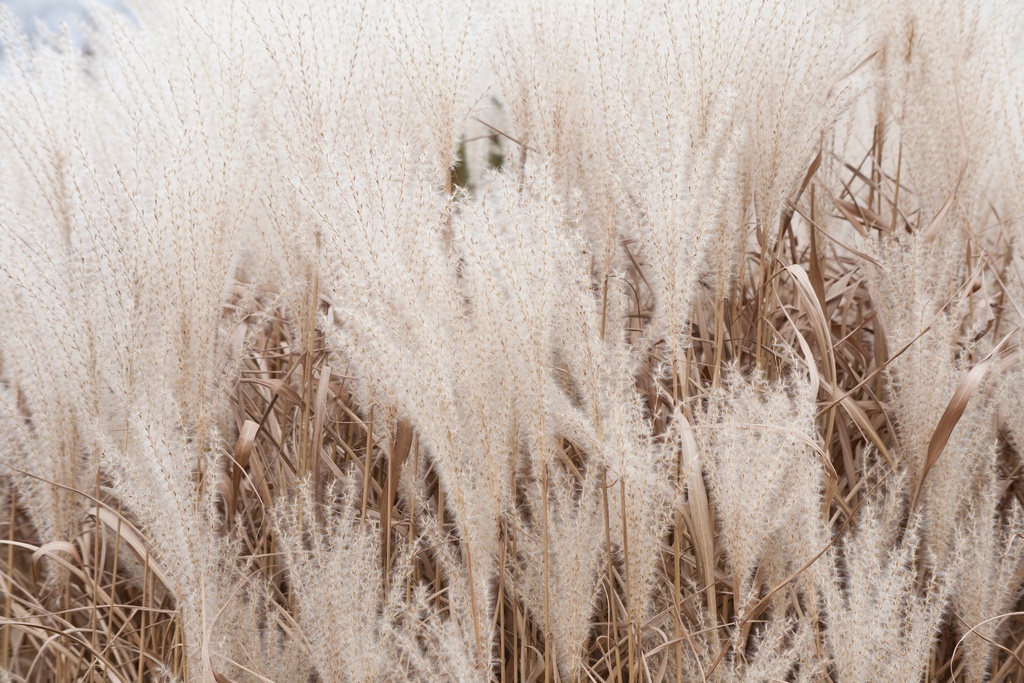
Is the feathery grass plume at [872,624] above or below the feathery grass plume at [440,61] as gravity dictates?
below

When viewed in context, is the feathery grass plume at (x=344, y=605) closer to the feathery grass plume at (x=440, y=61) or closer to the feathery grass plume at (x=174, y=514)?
the feathery grass plume at (x=174, y=514)

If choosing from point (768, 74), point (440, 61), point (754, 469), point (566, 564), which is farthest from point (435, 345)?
point (768, 74)

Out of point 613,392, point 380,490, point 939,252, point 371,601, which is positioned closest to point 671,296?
point 613,392

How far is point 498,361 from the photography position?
155 centimetres

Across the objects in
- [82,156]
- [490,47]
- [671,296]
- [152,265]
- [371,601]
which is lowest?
[371,601]

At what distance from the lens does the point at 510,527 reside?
1.83m

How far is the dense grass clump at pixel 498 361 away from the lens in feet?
4.94

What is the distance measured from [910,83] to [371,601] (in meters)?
2.10

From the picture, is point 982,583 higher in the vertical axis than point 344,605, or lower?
lower

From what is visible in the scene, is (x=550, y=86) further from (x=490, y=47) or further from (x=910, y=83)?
(x=910, y=83)

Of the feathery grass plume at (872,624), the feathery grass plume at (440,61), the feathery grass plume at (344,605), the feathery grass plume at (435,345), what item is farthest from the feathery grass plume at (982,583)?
the feathery grass plume at (440,61)

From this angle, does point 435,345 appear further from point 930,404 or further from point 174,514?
point 930,404

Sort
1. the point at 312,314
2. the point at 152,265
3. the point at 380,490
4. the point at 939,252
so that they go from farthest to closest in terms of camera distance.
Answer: the point at 939,252, the point at 380,490, the point at 312,314, the point at 152,265

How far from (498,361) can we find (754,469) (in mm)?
509
